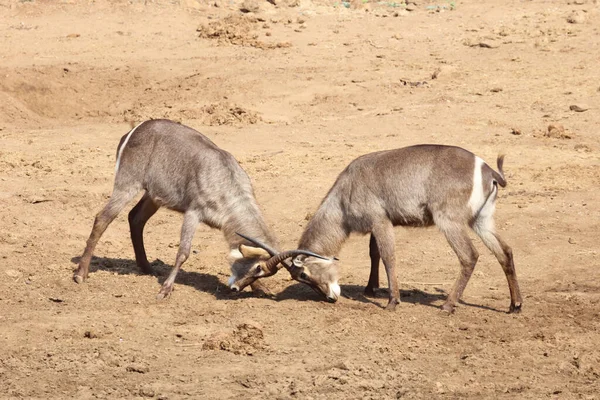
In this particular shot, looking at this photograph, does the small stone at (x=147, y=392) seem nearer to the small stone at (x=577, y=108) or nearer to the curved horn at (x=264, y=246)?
the curved horn at (x=264, y=246)

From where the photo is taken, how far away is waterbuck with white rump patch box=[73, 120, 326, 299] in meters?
9.03

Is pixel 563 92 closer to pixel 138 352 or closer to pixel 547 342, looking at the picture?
pixel 547 342

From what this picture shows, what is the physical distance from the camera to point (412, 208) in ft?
28.9

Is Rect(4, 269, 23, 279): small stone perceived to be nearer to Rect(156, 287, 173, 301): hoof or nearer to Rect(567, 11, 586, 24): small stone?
Rect(156, 287, 173, 301): hoof

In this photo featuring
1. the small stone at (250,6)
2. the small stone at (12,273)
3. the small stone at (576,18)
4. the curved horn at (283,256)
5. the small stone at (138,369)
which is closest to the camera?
the small stone at (138,369)

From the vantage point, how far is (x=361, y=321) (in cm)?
828

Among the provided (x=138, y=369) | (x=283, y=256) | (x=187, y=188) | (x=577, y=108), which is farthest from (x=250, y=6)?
(x=138, y=369)

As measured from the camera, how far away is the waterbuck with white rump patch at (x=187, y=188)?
9031 mm

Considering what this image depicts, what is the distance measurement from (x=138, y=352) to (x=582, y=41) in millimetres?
13261

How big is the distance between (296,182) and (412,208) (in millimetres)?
3976

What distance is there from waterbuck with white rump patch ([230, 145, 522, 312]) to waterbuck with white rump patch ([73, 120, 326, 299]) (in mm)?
338

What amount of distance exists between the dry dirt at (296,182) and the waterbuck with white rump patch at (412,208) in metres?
0.35

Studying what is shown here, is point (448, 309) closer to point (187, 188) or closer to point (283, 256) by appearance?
point (283, 256)

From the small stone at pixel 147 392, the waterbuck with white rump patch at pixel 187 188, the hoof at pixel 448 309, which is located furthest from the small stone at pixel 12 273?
the hoof at pixel 448 309
